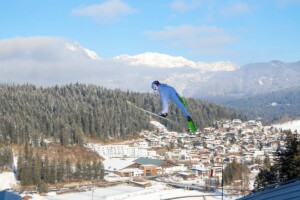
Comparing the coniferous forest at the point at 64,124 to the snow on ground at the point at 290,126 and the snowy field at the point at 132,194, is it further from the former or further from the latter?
the snow on ground at the point at 290,126

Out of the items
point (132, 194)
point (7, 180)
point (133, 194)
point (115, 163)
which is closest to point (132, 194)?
point (132, 194)

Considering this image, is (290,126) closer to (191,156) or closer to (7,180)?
(191,156)

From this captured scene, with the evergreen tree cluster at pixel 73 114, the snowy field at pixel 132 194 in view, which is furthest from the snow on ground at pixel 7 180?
the evergreen tree cluster at pixel 73 114

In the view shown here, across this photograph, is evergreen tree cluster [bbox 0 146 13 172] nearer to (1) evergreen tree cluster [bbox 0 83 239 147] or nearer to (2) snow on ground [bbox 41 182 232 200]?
(1) evergreen tree cluster [bbox 0 83 239 147]

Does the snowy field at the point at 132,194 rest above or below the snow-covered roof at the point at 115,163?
below

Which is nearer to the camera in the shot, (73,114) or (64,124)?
(64,124)

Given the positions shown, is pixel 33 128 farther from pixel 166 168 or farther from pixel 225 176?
pixel 225 176
